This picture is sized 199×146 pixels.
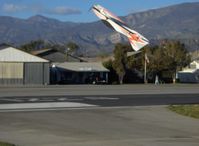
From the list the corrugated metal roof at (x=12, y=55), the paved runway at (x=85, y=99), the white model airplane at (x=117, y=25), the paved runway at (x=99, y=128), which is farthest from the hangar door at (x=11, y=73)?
the white model airplane at (x=117, y=25)

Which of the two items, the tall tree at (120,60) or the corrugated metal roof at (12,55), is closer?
the corrugated metal roof at (12,55)

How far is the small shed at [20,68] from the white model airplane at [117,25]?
63.7 meters

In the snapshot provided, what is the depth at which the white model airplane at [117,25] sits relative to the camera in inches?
754

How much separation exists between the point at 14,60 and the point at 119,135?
67.4 metres

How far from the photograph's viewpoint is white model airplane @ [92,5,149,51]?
19.2 meters

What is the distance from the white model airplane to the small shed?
63699 mm

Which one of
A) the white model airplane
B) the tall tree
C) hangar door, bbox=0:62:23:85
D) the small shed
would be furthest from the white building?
the white model airplane

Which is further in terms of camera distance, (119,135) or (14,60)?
(14,60)

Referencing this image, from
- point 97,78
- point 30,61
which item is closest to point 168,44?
point 97,78

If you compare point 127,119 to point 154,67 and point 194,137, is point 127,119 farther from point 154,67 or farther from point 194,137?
→ point 154,67

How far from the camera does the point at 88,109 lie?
2772 cm

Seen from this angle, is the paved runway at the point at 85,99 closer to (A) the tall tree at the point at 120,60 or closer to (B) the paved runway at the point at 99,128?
(B) the paved runway at the point at 99,128

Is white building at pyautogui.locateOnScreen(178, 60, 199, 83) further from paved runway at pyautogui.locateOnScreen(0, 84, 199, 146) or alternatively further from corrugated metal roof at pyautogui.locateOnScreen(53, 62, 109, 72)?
paved runway at pyautogui.locateOnScreen(0, 84, 199, 146)

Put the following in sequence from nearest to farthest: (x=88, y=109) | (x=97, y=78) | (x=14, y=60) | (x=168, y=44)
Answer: (x=88, y=109) < (x=14, y=60) < (x=97, y=78) < (x=168, y=44)
